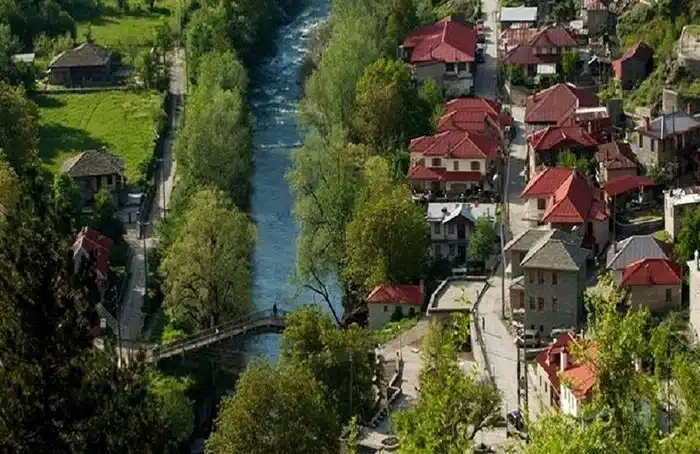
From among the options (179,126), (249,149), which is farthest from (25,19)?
(249,149)

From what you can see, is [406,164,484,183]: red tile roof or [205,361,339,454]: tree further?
[406,164,484,183]: red tile roof

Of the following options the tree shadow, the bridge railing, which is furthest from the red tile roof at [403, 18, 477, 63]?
the bridge railing

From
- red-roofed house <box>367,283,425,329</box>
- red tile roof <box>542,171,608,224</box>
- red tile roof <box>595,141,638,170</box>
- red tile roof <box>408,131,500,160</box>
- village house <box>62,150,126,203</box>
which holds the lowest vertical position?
red-roofed house <box>367,283,425,329</box>

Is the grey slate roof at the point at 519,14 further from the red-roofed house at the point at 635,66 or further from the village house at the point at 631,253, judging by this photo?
the village house at the point at 631,253

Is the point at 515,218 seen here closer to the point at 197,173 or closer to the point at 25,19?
the point at 197,173

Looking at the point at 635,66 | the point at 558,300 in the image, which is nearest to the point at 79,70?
the point at 635,66

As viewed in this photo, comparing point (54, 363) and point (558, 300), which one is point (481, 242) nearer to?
point (558, 300)

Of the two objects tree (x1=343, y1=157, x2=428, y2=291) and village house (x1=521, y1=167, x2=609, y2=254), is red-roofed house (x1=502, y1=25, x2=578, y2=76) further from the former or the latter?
tree (x1=343, y1=157, x2=428, y2=291)
